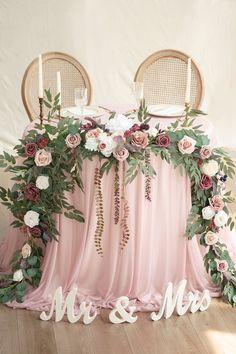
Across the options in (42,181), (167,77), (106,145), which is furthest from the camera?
(167,77)

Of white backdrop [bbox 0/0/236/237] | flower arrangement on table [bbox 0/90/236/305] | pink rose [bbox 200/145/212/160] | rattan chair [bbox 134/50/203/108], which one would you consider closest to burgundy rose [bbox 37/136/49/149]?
flower arrangement on table [bbox 0/90/236/305]

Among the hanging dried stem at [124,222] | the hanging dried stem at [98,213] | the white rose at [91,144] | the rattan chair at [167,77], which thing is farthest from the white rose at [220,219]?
the rattan chair at [167,77]

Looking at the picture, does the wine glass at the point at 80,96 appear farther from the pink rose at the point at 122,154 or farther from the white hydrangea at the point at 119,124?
the pink rose at the point at 122,154

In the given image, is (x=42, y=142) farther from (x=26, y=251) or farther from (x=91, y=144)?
(x=26, y=251)

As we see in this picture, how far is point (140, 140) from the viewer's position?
89.7 inches

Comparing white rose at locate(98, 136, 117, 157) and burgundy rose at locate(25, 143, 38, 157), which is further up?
white rose at locate(98, 136, 117, 157)

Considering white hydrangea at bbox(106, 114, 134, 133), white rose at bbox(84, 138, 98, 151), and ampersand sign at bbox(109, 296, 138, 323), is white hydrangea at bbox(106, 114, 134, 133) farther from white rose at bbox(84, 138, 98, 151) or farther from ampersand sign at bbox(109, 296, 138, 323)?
ampersand sign at bbox(109, 296, 138, 323)

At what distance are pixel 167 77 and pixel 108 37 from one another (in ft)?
3.27

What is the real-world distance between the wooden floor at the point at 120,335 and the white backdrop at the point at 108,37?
1.80 meters

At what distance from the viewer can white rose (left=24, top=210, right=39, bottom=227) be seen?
242 cm

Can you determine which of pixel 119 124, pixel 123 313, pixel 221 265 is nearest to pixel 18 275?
pixel 123 313

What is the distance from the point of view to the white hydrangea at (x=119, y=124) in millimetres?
2334

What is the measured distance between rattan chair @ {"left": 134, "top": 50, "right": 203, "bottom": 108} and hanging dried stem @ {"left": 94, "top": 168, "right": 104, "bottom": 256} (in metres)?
1.16

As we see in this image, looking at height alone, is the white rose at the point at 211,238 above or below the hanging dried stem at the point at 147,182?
below
